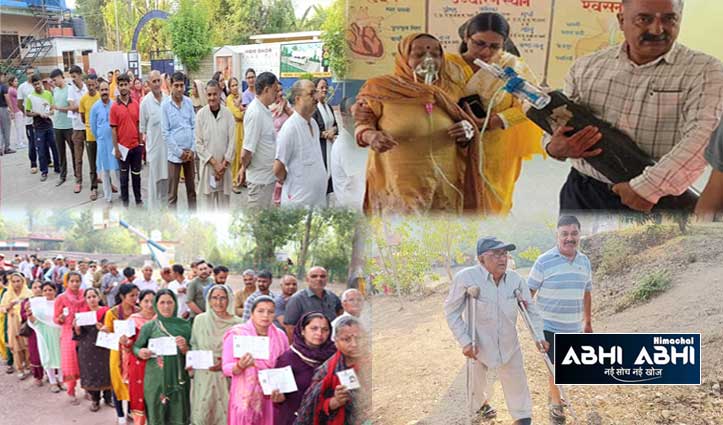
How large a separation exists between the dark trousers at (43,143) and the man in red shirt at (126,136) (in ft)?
1.21

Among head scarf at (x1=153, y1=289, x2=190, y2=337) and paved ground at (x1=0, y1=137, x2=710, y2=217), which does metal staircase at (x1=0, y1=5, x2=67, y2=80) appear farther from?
head scarf at (x1=153, y1=289, x2=190, y2=337)

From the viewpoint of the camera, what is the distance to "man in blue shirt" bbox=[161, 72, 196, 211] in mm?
3004

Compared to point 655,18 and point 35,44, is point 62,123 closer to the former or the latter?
point 35,44

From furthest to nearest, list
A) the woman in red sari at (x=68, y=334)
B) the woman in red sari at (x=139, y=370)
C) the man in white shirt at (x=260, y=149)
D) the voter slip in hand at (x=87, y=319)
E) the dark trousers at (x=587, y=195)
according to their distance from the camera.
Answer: the woman in red sari at (x=68, y=334) → the voter slip in hand at (x=87, y=319) → the woman in red sari at (x=139, y=370) → the man in white shirt at (x=260, y=149) → the dark trousers at (x=587, y=195)

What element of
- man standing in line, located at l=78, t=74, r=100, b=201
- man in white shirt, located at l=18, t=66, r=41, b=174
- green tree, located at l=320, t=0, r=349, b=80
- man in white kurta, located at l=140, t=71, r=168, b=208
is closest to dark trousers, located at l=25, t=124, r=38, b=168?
man in white shirt, located at l=18, t=66, r=41, b=174

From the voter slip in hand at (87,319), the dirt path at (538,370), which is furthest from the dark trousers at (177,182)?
the voter slip in hand at (87,319)

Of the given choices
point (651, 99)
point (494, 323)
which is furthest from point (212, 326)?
point (651, 99)

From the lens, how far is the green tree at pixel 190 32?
9.43 ft

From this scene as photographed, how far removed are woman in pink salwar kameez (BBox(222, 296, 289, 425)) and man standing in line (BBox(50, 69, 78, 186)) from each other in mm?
1176

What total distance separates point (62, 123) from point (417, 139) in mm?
1858

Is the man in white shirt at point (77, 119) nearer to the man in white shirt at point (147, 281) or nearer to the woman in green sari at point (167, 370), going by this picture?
the man in white shirt at point (147, 281)

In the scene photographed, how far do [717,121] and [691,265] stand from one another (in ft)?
2.30

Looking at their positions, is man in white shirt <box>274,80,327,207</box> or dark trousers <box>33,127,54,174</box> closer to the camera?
man in white shirt <box>274,80,327,207</box>

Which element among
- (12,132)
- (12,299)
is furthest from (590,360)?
(12,299)
